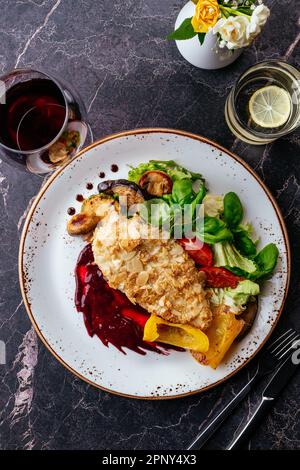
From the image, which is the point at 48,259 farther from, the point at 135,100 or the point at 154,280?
the point at 135,100

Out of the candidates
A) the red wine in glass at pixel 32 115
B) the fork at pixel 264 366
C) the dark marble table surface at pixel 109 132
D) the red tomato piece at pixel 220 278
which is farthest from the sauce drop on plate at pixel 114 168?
the fork at pixel 264 366

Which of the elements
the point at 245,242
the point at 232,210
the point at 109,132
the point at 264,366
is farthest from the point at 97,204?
the point at 264,366

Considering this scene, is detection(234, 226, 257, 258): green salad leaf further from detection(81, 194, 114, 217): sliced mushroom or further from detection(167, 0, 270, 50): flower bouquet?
detection(167, 0, 270, 50): flower bouquet

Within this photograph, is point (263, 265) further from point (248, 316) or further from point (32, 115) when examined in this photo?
point (32, 115)

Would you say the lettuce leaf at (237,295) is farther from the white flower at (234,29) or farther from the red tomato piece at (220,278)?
the white flower at (234,29)

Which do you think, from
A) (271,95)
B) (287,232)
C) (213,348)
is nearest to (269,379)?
(213,348)

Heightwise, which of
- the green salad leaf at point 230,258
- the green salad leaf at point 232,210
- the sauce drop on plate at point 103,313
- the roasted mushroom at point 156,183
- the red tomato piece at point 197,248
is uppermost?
the green salad leaf at point 232,210

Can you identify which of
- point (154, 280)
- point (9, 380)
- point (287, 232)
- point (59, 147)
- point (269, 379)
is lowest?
point (9, 380)
